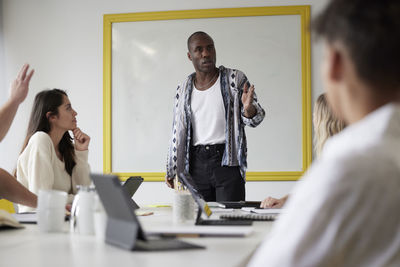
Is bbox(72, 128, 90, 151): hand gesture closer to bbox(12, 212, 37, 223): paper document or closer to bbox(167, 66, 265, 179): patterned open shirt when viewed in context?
bbox(167, 66, 265, 179): patterned open shirt

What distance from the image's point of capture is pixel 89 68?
17.6ft

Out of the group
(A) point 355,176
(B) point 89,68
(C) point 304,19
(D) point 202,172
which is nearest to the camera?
(A) point 355,176

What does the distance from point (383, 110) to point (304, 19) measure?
4455mm

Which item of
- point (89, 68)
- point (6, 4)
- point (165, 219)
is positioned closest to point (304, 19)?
point (89, 68)

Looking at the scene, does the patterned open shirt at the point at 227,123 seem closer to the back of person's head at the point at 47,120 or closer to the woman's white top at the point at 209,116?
the woman's white top at the point at 209,116

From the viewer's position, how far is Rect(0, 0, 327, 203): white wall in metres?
5.34

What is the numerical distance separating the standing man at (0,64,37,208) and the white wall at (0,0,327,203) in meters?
2.98

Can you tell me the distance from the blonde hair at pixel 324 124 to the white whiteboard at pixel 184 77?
2552 millimetres

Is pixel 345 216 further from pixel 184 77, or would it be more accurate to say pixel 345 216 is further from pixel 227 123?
pixel 184 77

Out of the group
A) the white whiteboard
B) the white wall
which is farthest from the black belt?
the white wall

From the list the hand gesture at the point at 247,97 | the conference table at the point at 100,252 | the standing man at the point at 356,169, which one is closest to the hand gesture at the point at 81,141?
the hand gesture at the point at 247,97

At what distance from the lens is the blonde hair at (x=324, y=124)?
2346mm

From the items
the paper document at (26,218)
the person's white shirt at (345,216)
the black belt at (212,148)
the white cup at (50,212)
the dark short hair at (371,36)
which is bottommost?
the paper document at (26,218)

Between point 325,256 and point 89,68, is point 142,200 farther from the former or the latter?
point 325,256
